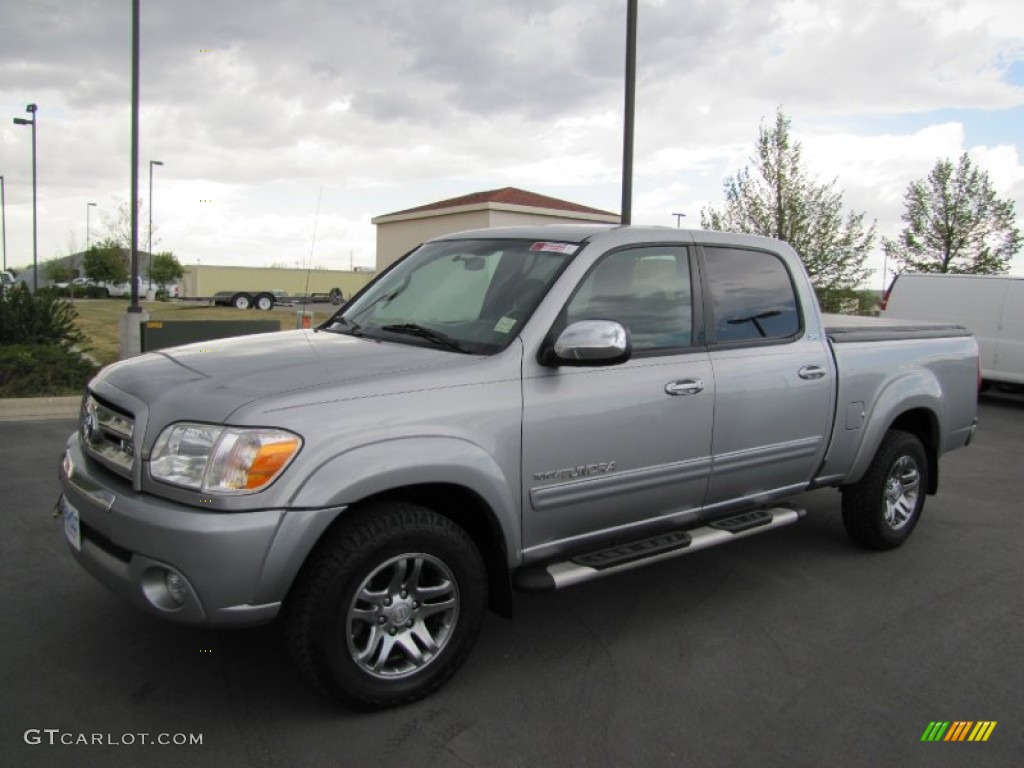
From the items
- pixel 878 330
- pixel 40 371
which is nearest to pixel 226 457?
pixel 878 330

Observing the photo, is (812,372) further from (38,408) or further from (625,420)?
(38,408)

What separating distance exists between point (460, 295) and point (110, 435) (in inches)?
63.5

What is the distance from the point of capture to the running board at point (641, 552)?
3.49 meters

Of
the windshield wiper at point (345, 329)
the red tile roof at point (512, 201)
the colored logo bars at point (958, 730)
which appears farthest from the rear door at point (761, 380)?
the red tile roof at point (512, 201)

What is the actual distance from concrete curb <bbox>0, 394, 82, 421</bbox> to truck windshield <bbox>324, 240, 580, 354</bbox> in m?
6.39

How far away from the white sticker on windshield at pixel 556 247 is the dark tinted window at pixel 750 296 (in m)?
0.87

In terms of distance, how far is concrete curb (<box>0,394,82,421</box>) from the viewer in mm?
9234

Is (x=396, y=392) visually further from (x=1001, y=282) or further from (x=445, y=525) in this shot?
(x=1001, y=282)

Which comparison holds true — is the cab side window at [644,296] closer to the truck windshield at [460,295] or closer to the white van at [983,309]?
the truck windshield at [460,295]

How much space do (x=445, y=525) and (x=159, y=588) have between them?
1.02m

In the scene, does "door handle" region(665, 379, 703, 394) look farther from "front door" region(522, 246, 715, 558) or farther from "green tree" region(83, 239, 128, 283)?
"green tree" region(83, 239, 128, 283)

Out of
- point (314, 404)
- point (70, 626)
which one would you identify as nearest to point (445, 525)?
point (314, 404)

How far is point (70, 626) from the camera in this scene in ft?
12.7

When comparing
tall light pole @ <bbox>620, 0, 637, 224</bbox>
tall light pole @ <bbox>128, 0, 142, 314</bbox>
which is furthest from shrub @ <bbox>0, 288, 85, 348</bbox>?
tall light pole @ <bbox>620, 0, 637, 224</bbox>
